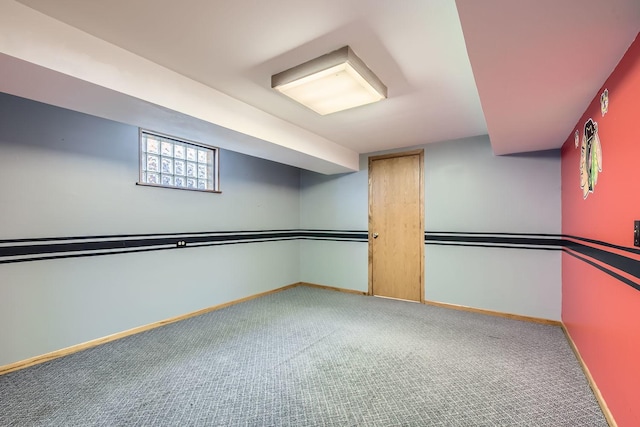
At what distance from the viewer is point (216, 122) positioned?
2609 millimetres

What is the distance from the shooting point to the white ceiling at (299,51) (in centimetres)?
136

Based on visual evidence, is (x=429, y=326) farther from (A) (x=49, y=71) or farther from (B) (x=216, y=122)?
(A) (x=49, y=71)

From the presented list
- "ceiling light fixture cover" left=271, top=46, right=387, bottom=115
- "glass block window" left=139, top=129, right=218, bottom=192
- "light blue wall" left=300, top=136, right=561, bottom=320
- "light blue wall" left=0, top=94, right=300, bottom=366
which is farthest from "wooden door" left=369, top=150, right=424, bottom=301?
"glass block window" left=139, top=129, right=218, bottom=192

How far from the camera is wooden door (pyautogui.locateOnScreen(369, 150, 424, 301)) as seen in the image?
4.44 metres

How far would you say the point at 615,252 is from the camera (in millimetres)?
1678

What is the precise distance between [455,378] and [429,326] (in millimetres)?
1146

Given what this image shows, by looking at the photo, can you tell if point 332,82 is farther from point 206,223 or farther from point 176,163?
point 206,223

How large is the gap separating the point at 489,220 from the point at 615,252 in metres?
2.31

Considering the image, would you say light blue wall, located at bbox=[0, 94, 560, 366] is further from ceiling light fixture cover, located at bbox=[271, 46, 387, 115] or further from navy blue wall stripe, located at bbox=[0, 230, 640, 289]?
ceiling light fixture cover, located at bbox=[271, 46, 387, 115]

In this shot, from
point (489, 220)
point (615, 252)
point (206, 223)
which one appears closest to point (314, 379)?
A: point (615, 252)

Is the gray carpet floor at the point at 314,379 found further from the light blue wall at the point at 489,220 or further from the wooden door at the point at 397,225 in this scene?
the wooden door at the point at 397,225

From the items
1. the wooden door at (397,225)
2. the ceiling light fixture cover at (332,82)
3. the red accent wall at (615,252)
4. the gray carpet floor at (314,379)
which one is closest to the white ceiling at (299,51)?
the ceiling light fixture cover at (332,82)

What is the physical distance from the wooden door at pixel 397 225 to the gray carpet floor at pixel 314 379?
3.85ft

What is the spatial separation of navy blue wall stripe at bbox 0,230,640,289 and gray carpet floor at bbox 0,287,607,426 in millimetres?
944
